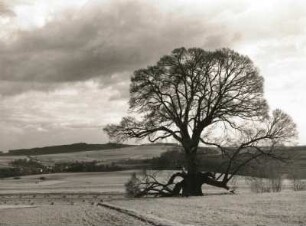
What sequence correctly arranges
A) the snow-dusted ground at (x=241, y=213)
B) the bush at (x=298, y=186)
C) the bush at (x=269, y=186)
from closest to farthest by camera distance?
the snow-dusted ground at (x=241, y=213) < the bush at (x=269, y=186) < the bush at (x=298, y=186)

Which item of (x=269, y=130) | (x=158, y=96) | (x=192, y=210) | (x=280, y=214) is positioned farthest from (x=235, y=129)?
(x=280, y=214)

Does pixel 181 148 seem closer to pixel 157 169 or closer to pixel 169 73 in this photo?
pixel 157 169

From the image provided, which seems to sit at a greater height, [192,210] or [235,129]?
[235,129]

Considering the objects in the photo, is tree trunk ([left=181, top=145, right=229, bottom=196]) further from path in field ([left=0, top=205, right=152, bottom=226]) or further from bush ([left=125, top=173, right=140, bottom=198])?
path in field ([left=0, top=205, right=152, bottom=226])

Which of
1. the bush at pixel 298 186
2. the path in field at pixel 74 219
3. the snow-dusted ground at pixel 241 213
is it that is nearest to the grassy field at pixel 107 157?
the bush at pixel 298 186

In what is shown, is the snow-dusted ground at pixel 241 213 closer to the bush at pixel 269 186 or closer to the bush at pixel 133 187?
the bush at pixel 133 187

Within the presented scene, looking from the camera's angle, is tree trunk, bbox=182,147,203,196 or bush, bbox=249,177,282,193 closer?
tree trunk, bbox=182,147,203,196

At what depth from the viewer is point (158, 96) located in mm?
39094

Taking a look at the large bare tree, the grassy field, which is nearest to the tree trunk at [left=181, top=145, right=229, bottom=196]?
the large bare tree

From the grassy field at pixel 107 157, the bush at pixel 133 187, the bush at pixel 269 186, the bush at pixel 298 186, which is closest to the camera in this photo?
the bush at pixel 133 187

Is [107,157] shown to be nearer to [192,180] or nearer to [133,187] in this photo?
[133,187]

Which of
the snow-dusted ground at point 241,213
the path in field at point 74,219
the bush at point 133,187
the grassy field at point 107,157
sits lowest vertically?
the path in field at point 74,219

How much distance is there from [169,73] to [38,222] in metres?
19.5

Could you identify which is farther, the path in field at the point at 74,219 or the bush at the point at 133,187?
the bush at the point at 133,187
